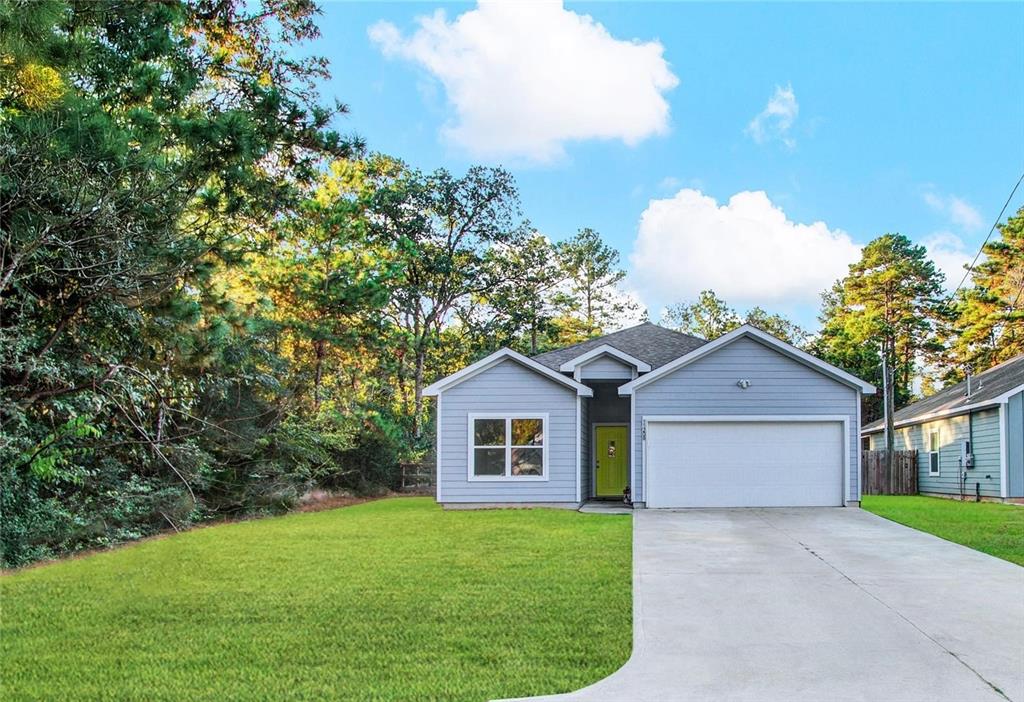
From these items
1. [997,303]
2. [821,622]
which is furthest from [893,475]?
[821,622]

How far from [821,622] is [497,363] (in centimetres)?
1027

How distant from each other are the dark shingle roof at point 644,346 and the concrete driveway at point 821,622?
24.4 ft

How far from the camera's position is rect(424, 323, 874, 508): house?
48.2 ft

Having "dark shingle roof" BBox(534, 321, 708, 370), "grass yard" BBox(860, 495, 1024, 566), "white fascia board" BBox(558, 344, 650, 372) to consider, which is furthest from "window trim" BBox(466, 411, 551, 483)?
"grass yard" BBox(860, 495, 1024, 566)

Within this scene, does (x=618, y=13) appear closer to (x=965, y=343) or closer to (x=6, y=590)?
(x=6, y=590)

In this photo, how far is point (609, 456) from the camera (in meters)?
17.6

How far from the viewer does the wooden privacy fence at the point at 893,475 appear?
837 inches

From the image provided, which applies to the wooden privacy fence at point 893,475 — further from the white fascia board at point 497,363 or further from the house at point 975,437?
the white fascia board at point 497,363

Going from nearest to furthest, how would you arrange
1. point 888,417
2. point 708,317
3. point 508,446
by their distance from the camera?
1. point 508,446
2. point 888,417
3. point 708,317

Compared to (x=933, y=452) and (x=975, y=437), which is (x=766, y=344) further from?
(x=933, y=452)

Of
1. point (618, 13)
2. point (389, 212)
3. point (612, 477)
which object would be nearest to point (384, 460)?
point (612, 477)

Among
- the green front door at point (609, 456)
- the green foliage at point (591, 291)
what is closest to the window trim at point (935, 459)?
the green front door at point (609, 456)

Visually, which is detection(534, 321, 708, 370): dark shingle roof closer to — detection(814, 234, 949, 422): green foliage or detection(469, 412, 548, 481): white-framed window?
detection(469, 412, 548, 481): white-framed window

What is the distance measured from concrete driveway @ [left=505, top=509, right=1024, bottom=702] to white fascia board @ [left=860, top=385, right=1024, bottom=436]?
8505 millimetres
